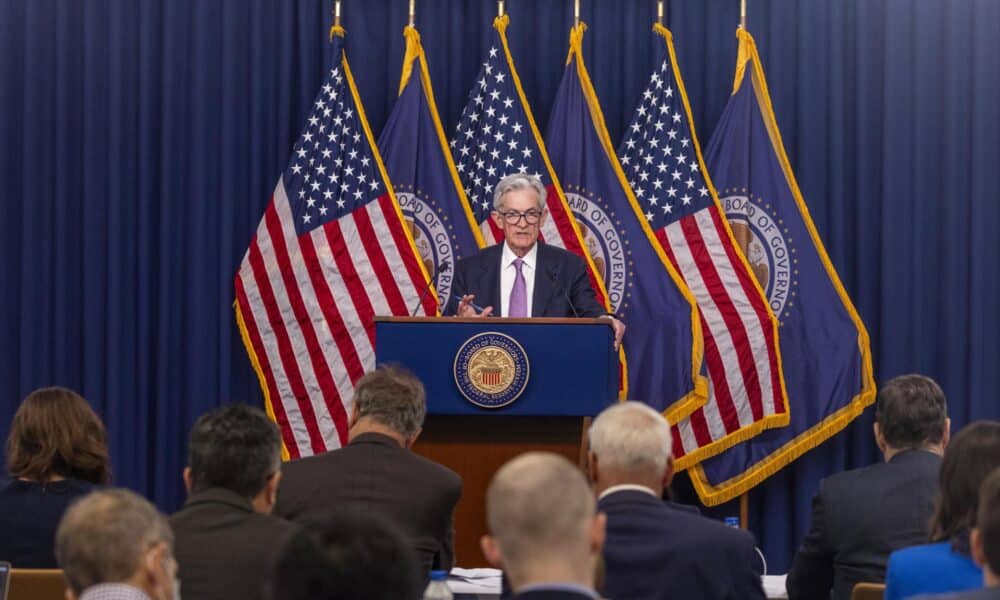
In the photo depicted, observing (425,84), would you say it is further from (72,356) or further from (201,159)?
(72,356)

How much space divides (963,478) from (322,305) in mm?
4764

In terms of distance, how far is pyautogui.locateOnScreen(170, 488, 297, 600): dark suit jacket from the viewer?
9.87 ft

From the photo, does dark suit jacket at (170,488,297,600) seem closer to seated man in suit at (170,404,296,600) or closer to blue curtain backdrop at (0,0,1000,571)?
seated man in suit at (170,404,296,600)

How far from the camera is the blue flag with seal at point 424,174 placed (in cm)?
751

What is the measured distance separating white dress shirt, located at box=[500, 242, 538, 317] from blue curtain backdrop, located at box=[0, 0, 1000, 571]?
76.0 inches

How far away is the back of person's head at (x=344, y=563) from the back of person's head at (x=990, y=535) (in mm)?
937

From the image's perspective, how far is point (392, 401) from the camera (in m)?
4.04

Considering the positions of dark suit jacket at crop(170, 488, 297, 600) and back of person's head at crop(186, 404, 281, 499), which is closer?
dark suit jacket at crop(170, 488, 297, 600)

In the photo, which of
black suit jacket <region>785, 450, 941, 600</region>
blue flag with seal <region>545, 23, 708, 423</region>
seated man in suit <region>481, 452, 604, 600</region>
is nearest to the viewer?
seated man in suit <region>481, 452, 604, 600</region>

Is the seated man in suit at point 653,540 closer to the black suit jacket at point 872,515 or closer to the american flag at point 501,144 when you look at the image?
the black suit jacket at point 872,515

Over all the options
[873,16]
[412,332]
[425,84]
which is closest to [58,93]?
[425,84]

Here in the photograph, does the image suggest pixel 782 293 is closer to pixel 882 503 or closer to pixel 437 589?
pixel 882 503

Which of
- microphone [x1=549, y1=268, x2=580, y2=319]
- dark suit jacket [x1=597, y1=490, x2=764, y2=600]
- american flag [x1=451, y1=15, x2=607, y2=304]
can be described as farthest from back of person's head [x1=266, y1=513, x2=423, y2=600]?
american flag [x1=451, y1=15, x2=607, y2=304]

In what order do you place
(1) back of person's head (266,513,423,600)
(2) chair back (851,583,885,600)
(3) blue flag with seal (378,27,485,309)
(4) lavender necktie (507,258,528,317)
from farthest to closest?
(3) blue flag with seal (378,27,485,309) → (4) lavender necktie (507,258,528,317) → (2) chair back (851,583,885,600) → (1) back of person's head (266,513,423,600)
